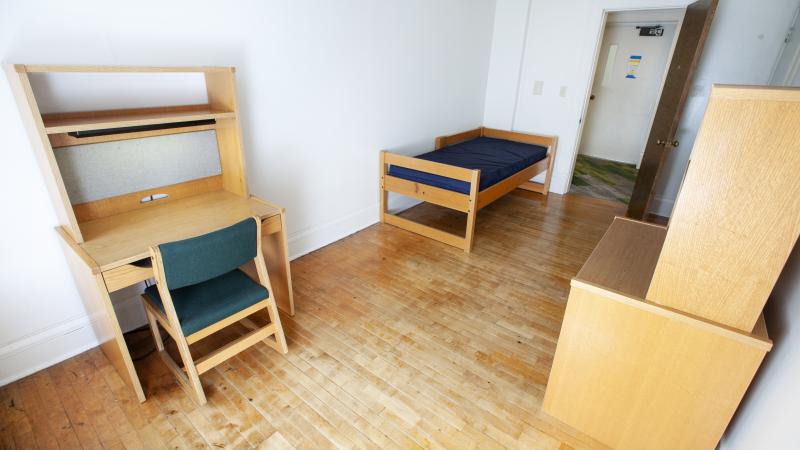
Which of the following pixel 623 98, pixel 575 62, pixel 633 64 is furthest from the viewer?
pixel 623 98

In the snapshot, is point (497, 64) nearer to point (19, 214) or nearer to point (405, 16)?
point (405, 16)

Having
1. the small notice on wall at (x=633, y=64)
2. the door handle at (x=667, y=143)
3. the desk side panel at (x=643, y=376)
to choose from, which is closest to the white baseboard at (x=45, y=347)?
the desk side panel at (x=643, y=376)

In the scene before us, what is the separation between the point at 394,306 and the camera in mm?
2443

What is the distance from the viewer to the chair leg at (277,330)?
1907mm

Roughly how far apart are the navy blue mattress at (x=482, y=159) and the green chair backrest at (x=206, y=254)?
72.2 inches

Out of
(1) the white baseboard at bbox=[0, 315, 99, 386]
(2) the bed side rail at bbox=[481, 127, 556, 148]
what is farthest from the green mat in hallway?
(1) the white baseboard at bbox=[0, 315, 99, 386]

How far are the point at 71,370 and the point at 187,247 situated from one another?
1.14 metres

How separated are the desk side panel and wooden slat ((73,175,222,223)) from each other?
2006mm

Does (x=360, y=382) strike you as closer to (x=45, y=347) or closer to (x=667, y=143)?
(x=45, y=347)

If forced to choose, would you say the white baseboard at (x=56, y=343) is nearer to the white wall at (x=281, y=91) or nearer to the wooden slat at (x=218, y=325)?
the white wall at (x=281, y=91)

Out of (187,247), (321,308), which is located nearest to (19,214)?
(187,247)

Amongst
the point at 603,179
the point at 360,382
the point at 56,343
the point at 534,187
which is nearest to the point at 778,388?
the point at 360,382

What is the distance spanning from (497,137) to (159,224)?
3996mm

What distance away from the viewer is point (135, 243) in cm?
162
